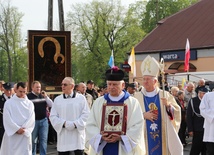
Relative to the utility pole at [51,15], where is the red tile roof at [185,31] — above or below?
above

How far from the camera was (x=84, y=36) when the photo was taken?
54.7 metres

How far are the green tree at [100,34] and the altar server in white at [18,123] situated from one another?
1729 inches

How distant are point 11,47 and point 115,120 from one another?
50.2 metres

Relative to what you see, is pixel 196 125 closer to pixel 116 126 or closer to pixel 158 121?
pixel 158 121

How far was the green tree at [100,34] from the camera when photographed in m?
54.1

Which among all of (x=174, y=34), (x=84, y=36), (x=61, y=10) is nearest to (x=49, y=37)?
(x=61, y=10)

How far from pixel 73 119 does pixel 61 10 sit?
11.6 m

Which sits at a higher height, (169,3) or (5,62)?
(169,3)

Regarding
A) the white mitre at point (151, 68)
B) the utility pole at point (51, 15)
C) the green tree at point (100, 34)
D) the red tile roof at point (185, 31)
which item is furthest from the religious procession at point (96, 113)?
the green tree at point (100, 34)

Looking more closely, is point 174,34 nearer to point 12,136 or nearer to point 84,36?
point 84,36

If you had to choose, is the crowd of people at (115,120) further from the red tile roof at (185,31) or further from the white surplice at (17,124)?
the red tile roof at (185,31)

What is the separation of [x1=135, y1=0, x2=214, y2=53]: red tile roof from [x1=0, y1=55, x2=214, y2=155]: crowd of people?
27.8 m

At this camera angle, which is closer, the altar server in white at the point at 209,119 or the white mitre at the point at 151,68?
the white mitre at the point at 151,68

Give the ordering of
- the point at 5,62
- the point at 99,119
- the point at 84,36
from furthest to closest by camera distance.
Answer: the point at 5,62 < the point at 84,36 < the point at 99,119
